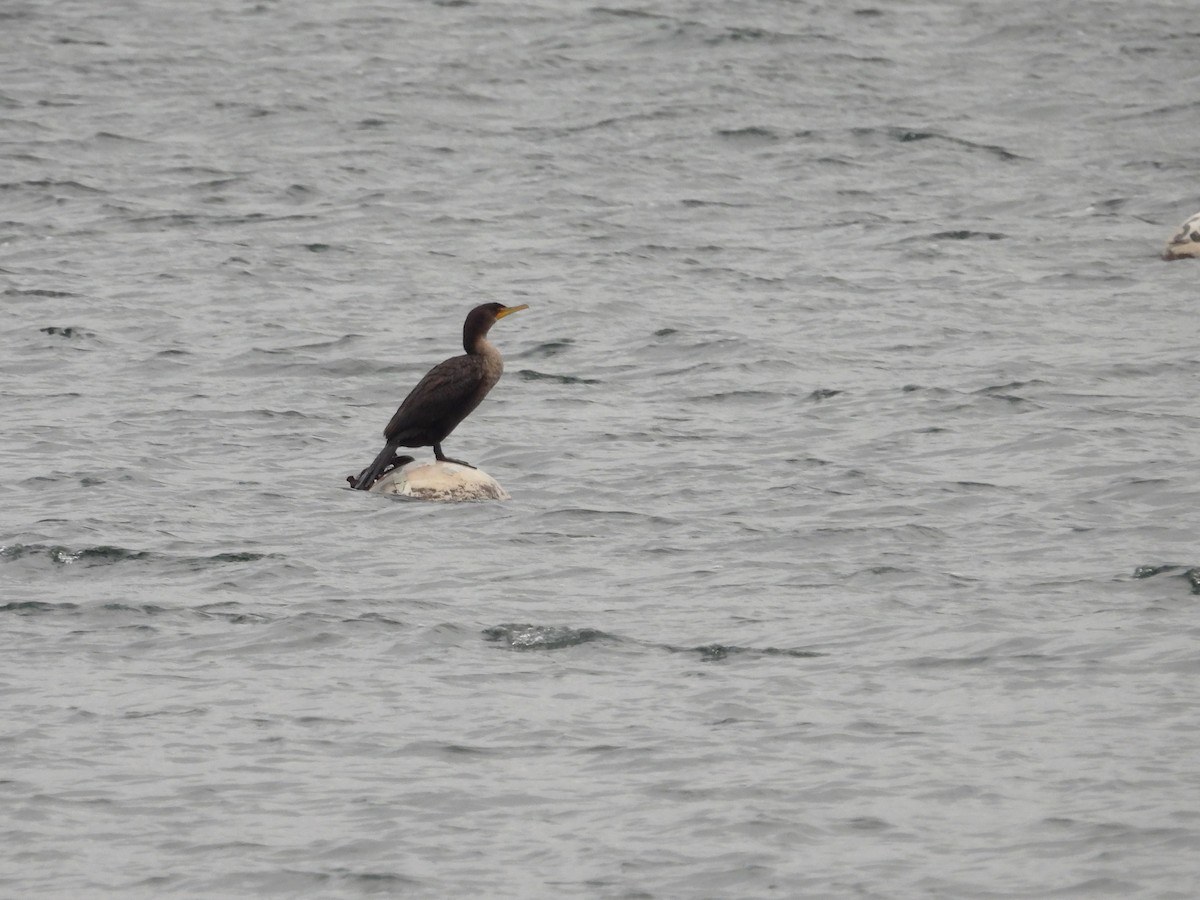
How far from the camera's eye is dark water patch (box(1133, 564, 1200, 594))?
11.3 metres

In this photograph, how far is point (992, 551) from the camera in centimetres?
1199

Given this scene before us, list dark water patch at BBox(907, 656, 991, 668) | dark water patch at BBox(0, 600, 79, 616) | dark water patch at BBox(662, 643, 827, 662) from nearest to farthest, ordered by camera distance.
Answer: dark water patch at BBox(907, 656, 991, 668), dark water patch at BBox(662, 643, 827, 662), dark water patch at BBox(0, 600, 79, 616)

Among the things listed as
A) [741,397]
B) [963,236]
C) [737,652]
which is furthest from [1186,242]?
[737,652]

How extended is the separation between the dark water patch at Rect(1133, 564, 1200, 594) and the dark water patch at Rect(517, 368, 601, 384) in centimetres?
590

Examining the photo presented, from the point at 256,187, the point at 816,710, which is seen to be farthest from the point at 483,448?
the point at 256,187

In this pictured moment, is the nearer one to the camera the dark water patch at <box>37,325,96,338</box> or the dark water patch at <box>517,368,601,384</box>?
the dark water patch at <box>517,368,601,384</box>

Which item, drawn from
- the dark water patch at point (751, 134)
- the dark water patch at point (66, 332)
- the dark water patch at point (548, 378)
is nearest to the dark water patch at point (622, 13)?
the dark water patch at point (751, 134)

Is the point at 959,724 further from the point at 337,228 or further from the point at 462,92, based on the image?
the point at 462,92

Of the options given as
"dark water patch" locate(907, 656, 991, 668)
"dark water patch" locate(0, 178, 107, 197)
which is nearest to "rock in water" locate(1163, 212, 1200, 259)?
"dark water patch" locate(907, 656, 991, 668)

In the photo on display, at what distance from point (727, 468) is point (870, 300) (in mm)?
4773

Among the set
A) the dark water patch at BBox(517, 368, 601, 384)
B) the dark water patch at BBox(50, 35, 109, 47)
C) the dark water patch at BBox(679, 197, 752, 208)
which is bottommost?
the dark water patch at BBox(517, 368, 601, 384)

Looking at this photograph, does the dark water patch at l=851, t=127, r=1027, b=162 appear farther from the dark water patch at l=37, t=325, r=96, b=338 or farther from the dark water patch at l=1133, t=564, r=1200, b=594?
the dark water patch at l=1133, t=564, r=1200, b=594

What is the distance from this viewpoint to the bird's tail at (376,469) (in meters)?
13.4

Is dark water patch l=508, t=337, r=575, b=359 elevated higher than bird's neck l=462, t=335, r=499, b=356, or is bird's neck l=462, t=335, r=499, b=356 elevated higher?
bird's neck l=462, t=335, r=499, b=356
